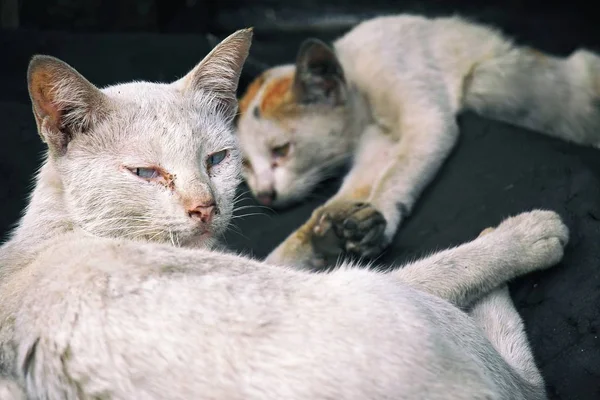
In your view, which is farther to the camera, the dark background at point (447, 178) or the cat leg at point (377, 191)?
the cat leg at point (377, 191)

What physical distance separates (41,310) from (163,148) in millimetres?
508

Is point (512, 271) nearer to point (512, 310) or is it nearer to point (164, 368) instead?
point (512, 310)

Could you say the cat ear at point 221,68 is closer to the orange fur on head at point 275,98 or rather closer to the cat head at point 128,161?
the cat head at point 128,161

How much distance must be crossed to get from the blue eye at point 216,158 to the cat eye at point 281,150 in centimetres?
133

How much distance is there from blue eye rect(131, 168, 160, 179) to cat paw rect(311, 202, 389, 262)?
968mm

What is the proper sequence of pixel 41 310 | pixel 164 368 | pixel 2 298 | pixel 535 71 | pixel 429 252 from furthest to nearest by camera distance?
pixel 535 71 < pixel 429 252 < pixel 2 298 < pixel 41 310 < pixel 164 368

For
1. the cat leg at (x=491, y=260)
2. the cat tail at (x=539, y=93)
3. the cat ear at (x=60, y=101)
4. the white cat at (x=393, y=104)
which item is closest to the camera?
the cat ear at (x=60, y=101)

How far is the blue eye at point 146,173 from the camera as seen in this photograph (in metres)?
1.95

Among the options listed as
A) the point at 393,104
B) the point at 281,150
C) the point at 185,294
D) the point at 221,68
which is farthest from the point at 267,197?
the point at 185,294

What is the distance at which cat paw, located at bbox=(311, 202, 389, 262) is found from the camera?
277cm

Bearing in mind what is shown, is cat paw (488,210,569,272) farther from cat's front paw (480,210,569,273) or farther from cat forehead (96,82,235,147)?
cat forehead (96,82,235,147)

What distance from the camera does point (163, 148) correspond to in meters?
1.95

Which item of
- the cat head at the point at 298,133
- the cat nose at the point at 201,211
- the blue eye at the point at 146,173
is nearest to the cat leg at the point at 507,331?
the cat nose at the point at 201,211

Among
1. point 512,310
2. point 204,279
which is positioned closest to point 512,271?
point 512,310
